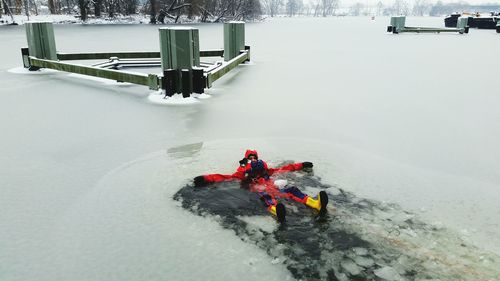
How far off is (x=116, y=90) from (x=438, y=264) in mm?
6839

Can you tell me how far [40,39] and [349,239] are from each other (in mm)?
9757

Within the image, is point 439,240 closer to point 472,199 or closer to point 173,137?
point 472,199

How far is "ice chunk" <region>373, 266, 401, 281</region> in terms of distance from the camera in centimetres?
228

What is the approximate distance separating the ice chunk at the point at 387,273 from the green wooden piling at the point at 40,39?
389 inches

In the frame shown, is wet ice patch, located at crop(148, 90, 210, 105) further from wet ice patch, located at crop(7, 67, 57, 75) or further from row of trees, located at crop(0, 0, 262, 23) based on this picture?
row of trees, located at crop(0, 0, 262, 23)

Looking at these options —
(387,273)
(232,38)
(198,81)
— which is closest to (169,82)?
(198,81)

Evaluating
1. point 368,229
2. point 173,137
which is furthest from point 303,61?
point 368,229

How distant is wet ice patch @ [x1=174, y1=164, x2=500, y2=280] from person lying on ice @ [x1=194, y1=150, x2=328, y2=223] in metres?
0.07

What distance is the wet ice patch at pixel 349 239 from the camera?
2.34 meters

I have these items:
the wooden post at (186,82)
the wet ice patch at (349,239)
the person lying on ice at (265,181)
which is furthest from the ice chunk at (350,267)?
the wooden post at (186,82)

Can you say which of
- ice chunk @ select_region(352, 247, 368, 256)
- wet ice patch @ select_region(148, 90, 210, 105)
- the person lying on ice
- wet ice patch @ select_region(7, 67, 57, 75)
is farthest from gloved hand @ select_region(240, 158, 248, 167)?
wet ice patch @ select_region(7, 67, 57, 75)

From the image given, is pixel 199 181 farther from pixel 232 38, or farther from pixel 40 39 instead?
pixel 40 39

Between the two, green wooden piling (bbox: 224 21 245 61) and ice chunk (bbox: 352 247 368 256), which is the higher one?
green wooden piling (bbox: 224 21 245 61)

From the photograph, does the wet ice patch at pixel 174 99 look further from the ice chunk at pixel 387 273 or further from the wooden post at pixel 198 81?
the ice chunk at pixel 387 273
